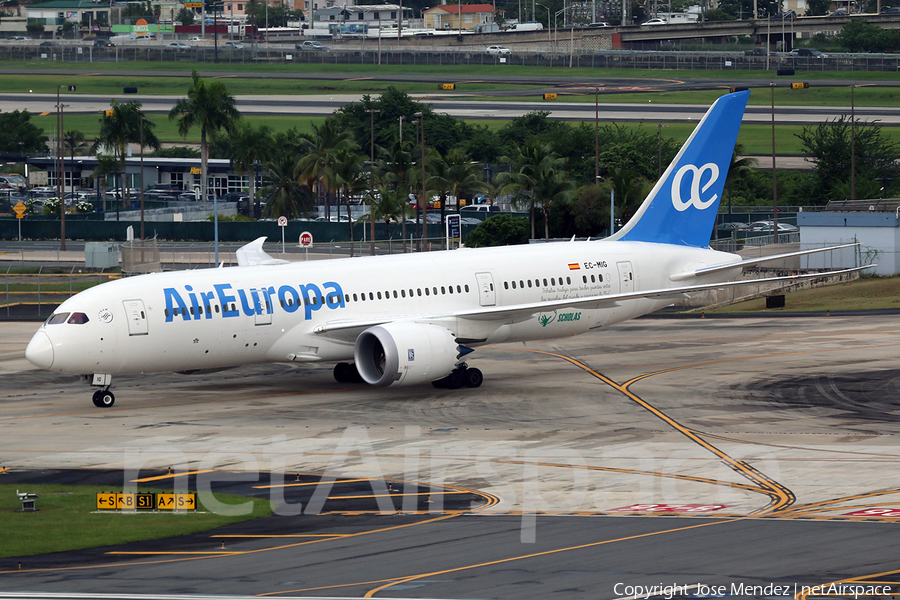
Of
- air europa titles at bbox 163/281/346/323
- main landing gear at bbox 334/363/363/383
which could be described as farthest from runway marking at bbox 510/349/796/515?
air europa titles at bbox 163/281/346/323

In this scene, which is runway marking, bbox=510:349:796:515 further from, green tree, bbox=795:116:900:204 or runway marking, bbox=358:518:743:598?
green tree, bbox=795:116:900:204

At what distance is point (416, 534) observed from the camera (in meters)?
24.1

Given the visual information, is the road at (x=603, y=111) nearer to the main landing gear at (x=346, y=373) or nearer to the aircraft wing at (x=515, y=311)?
the aircraft wing at (x=515, y=311)

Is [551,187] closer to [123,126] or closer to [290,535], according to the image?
[123,126]

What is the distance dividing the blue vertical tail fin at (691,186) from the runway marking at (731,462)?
6068 millimetres

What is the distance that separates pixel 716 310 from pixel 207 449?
43.4 m

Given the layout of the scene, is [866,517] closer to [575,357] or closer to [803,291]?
[575,357]

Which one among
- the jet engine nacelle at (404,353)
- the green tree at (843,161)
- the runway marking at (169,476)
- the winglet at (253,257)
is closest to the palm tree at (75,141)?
the green tree at (843,161)

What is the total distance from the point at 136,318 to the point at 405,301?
9.80 metres

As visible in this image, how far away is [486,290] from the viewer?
45.3 meters

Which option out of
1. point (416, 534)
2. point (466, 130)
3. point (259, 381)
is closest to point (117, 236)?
point (466, 130)

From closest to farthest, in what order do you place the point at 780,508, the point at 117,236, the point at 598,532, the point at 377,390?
the point at 598,532 < the point at 780,508 < the point at 377,390 < the point at 117,236

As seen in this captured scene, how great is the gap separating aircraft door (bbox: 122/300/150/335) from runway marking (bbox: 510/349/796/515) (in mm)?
16786

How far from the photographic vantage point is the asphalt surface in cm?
2119
